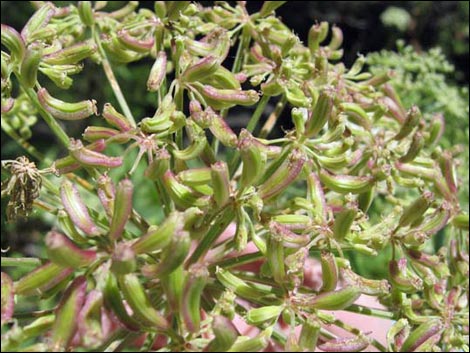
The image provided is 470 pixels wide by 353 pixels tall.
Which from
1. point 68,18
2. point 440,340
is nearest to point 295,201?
point 440,340

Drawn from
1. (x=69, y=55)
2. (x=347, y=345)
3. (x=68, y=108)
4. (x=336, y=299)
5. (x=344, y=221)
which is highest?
(x=69, y=55)

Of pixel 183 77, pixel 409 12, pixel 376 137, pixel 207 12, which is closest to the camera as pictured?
pixel 183 77

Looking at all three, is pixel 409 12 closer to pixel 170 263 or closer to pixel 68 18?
pixel 68 18

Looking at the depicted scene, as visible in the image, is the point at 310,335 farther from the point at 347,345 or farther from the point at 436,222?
the point at 436,222

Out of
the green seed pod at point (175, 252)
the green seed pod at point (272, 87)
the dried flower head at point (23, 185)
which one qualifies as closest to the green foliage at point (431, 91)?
the green seed pod at point (272, 87)

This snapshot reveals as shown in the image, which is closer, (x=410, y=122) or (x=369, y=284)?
(x=369, y=284)

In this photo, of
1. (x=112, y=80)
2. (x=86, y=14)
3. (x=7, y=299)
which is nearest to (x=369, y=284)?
(x=7, y=299)

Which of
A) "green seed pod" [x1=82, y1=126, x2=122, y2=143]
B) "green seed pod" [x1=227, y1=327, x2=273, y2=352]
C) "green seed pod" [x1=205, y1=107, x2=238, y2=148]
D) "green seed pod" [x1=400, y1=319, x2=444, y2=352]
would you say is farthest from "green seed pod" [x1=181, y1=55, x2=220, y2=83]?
"green seed pod" [x1=400, y1=319, x2=444, y2=352]

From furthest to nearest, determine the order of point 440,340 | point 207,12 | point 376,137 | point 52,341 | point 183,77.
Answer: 1. point 207,12
2. point 376,137
3. point 440,340
4. point 183,77
5. point 52,341
